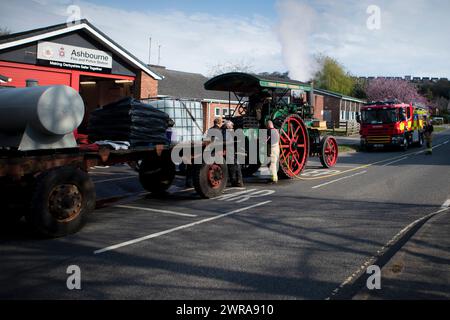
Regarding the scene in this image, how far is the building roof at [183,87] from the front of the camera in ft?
98.1

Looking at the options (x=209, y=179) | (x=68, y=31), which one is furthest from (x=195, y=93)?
(x=209, y=179)

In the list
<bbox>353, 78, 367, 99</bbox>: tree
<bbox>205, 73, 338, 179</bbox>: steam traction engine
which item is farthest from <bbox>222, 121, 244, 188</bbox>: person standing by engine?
<bbox>353, 78, 367, 99</bbox>: tree

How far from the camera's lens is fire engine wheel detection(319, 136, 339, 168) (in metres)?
14.7

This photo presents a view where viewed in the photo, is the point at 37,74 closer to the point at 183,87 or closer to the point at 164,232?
the point at 164,232

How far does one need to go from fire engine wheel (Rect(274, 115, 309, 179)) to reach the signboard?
32.8 ft

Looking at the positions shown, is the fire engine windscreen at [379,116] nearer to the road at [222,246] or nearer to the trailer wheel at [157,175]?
the road at [222,246]

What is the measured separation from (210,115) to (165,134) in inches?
936

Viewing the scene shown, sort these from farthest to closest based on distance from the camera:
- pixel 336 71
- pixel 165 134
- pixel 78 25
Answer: pixel 336 71
pixel 78 25
pixel 165 134

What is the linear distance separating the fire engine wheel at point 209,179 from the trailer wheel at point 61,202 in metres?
2.80

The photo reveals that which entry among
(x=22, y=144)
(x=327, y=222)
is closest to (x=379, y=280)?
(x=327, y=222)

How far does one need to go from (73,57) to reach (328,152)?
11.0 meters

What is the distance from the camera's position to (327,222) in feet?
22.6

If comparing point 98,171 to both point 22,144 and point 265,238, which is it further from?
point 265,238

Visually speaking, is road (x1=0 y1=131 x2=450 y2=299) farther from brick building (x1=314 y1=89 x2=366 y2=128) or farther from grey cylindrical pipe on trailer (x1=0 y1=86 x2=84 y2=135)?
brick building (x1=314 y1=89 x2=366 y2=128)
